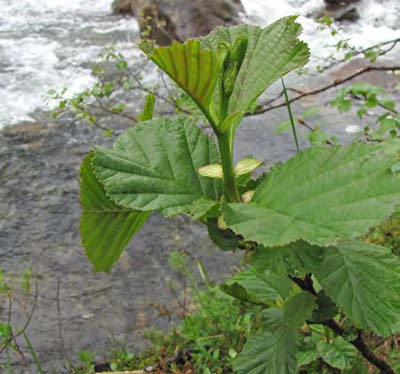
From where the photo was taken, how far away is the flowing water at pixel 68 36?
17.3 ft

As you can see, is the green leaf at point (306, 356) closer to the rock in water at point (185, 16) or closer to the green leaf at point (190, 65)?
the green leaf at point (190, 65)

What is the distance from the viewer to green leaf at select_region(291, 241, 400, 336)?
2.04 ft

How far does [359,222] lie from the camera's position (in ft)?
1.48

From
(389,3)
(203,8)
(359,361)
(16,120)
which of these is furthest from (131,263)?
(389,3)

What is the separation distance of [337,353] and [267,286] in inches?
15.5

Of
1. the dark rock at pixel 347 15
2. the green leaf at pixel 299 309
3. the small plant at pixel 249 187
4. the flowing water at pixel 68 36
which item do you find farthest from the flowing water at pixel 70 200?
the small plant at pixel 249 187

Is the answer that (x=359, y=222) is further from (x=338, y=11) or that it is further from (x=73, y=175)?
(x=338, y=11)

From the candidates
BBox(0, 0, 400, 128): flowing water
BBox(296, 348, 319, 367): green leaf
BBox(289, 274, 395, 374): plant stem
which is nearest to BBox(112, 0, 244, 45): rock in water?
BBox(0, 0, 400, 128): flowing water

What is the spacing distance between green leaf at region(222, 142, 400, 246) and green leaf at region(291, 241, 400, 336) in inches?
4.9

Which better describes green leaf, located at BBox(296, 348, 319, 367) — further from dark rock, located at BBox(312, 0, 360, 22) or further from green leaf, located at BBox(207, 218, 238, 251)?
dark rock, located at BBox(312, 0, 360, 22)

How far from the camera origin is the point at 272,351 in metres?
0.82

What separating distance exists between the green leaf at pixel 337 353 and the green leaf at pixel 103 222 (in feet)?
2.53

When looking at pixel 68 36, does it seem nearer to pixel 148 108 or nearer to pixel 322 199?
pixel 148 108

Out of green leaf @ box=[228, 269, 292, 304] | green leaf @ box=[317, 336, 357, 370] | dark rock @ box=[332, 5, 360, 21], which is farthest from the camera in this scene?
dark rock @ box=[332, 5, 360, 21]
